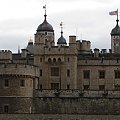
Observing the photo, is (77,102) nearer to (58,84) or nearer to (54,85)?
(58,84)

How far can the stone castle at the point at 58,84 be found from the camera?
61438mm

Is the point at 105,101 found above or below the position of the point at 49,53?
below

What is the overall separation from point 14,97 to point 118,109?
12.7m

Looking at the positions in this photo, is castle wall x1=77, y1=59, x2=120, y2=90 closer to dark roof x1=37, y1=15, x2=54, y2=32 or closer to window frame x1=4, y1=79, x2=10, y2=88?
window frame x1=4, y1=79, x2=10, y2=88

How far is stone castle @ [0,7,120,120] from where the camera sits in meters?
61.4

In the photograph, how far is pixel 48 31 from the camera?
8688 cm

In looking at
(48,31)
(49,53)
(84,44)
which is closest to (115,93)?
(49,53)

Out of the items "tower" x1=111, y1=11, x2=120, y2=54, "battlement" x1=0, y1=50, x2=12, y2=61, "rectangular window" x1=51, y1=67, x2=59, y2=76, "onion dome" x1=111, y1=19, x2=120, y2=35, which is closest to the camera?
"rectangular window" x1=51, y1=67, x2=59, y2=76

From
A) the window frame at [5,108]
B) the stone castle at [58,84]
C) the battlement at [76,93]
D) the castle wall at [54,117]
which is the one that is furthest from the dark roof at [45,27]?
the castle wall at [54,117]

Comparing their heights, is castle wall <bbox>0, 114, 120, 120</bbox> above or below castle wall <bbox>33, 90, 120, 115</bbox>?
below

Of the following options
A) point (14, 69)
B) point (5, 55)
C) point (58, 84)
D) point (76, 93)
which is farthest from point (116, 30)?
point (14, 69)

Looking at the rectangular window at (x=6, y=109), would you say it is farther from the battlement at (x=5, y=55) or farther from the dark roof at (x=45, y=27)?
the dark roof at (x=45, y=27)

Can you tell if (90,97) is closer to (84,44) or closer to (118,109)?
(118,109)

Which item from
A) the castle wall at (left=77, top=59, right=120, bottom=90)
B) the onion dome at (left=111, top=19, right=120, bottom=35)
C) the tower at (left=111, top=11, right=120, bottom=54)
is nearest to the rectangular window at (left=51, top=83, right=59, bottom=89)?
the castle wall at (left=77, top=59, right=120, bottom=90)
